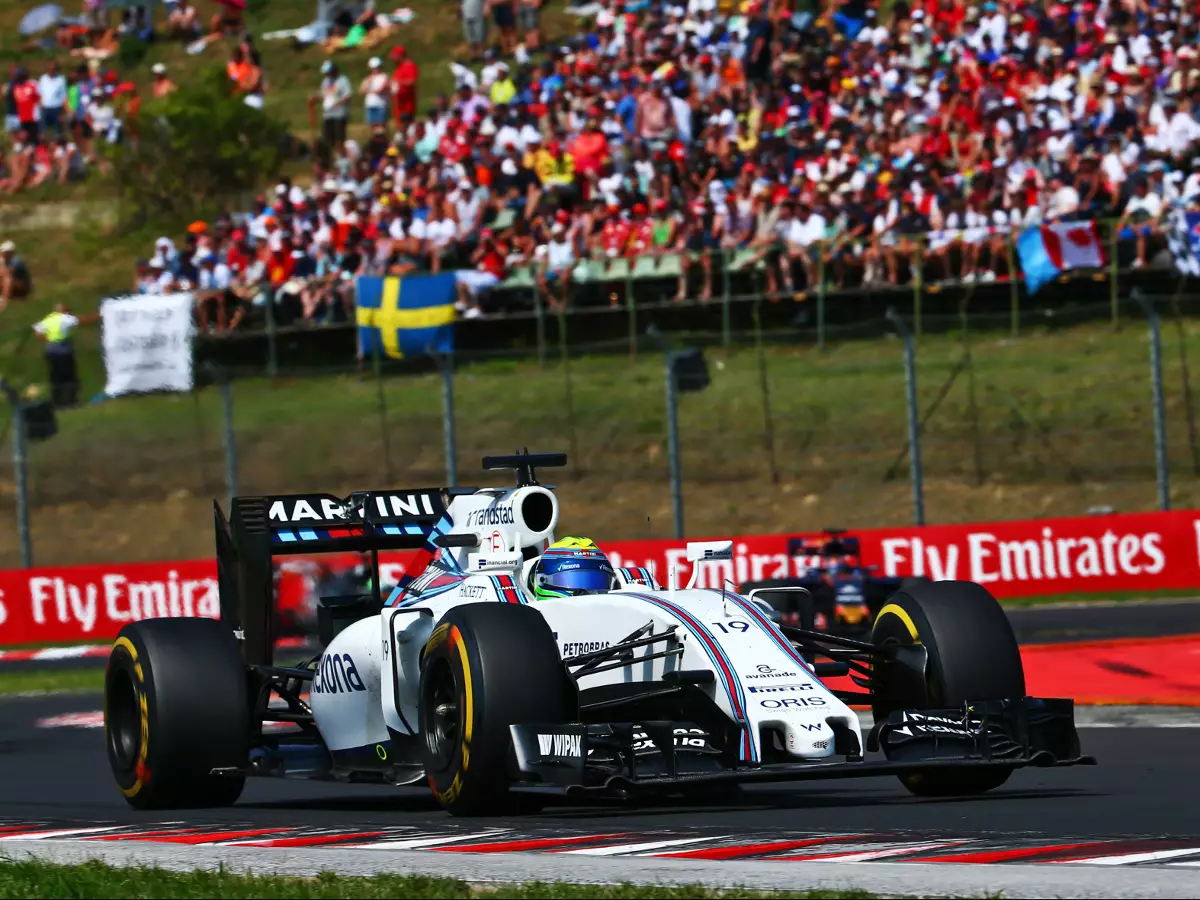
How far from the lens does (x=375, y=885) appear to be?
6.86 m

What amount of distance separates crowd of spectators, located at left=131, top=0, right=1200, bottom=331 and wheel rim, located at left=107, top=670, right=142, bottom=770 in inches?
626

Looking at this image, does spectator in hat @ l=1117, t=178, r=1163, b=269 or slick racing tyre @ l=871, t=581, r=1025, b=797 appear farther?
spectator in hat @ l=1117, t=178, r=1163, b=269

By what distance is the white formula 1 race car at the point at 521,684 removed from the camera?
8.64 m

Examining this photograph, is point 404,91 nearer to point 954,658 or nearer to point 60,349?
point 60,349

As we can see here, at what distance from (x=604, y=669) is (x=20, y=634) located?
48.4 ft

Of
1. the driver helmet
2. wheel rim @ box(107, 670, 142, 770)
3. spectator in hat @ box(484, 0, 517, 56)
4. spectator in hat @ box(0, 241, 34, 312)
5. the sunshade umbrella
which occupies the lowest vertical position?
wheel rim @ box(107, 670, 142, 770)

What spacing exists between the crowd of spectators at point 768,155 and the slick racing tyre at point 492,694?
16924mm

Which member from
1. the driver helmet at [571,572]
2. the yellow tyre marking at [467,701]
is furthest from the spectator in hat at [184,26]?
the yellow tyre marking at [467,701]

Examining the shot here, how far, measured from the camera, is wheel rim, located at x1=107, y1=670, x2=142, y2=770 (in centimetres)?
1059

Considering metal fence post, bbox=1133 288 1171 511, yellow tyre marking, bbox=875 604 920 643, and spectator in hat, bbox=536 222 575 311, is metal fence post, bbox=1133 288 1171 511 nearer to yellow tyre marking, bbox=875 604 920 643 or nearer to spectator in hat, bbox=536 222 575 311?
spectator in hat, bbox=536 222 575 311

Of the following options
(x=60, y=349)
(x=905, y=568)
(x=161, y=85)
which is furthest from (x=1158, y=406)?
(x=161, y=85)

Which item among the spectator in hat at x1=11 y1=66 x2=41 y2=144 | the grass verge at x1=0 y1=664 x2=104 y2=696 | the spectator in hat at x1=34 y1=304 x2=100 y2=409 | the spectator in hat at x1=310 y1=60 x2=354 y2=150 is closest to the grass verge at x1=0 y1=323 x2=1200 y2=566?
the spectator in hat at x1=34 y1=304 x2=100 y2=409

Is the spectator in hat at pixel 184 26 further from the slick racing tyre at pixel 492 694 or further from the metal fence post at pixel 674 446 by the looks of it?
the slick racing tyre at pixel 492 694

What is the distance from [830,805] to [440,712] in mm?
1758
